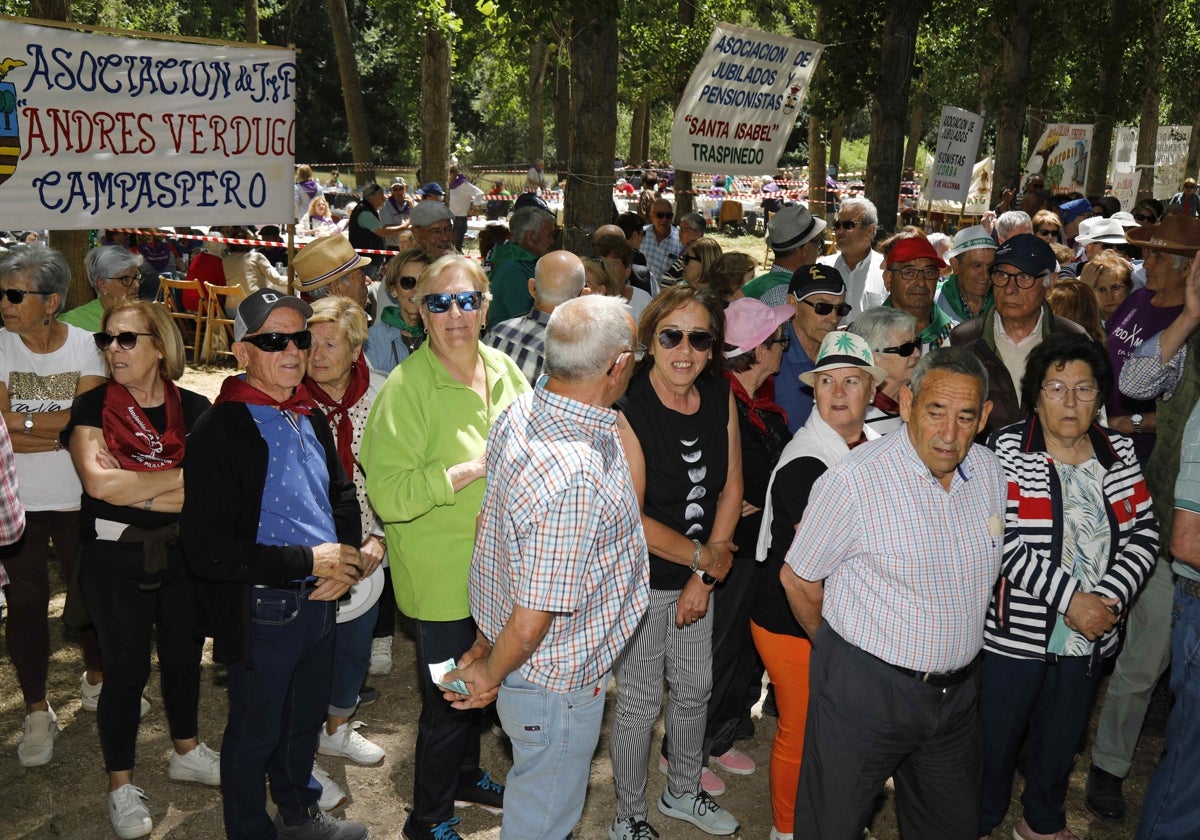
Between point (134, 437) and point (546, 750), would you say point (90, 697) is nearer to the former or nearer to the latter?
point (134, 437)

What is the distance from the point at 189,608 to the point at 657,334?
217 cm

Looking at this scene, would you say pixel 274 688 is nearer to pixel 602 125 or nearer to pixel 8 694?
pixel 8 694

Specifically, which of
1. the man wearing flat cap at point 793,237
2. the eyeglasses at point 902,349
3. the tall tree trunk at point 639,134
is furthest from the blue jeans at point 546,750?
the tall tree trunk at point 639,134

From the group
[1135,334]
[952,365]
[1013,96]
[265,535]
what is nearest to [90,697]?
[265,535]

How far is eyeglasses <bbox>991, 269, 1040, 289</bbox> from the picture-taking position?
5.32 meters

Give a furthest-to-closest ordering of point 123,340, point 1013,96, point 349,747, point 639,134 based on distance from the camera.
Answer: point 639,134
point 1013,96
point 349,747
point 123,340

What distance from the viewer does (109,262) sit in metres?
5.39

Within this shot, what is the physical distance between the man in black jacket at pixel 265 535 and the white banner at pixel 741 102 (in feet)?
16.9

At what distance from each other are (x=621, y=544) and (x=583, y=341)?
59 centimetres

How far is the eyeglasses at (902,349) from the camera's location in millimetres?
4715

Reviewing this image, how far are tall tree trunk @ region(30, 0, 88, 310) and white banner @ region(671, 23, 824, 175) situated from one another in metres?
4.31

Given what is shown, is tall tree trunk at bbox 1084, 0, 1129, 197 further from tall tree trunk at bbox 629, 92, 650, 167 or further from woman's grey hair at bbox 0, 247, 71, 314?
woman's grey hair at bbox 0, 247, 71, 314

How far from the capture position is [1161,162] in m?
25.2

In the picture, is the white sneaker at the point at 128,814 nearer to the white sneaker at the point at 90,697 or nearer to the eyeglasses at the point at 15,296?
the white sneaker at the point at 90,697
